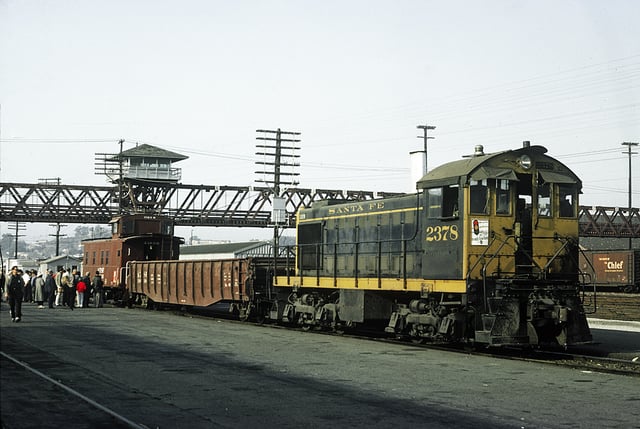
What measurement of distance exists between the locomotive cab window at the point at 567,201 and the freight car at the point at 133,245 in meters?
23.4

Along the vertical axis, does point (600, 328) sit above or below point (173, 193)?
below

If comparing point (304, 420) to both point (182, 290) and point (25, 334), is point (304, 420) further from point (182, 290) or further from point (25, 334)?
point (182, 290)

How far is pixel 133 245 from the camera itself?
3538 centimetres

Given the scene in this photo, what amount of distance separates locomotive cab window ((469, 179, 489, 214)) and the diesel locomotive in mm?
20

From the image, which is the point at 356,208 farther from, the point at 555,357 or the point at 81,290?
the point at 81,290

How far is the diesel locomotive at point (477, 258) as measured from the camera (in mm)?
14867

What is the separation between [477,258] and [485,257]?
0.16 m

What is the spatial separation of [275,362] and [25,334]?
797 centimetres

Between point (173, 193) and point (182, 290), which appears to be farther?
point (173, 193)

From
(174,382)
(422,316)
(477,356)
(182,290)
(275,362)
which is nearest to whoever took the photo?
(174,382)

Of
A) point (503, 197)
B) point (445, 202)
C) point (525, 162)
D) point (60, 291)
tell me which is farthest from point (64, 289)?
point (525, 162)

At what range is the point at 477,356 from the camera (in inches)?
593

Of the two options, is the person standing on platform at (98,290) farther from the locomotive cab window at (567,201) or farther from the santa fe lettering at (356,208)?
the locomotive cab window at (567,201)

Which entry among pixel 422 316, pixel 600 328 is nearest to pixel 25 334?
pixel 422 316
